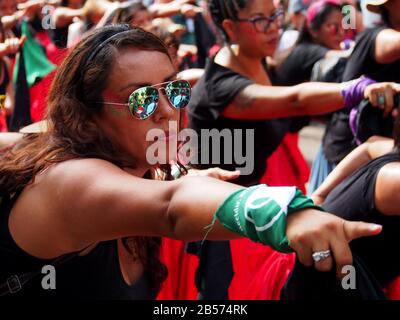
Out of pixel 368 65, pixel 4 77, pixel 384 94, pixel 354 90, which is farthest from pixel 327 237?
pixel 4 77

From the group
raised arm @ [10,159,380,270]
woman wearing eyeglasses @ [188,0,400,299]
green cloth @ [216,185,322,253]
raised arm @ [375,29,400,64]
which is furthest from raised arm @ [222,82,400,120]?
green cloth @ [216,185,322,253]

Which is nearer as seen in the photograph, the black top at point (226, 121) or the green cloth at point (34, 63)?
the black top at point (226, 121)

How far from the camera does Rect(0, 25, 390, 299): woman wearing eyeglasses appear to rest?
53.3 inches

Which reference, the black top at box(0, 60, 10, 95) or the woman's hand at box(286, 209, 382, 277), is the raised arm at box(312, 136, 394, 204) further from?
the black top at box(0, 60, 10, 95)

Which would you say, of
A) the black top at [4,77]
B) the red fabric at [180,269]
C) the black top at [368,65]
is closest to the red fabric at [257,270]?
the red fabric at [180,269]

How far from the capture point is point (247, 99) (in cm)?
329

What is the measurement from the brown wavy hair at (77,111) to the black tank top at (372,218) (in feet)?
2.72

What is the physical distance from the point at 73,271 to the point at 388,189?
973 millimetres

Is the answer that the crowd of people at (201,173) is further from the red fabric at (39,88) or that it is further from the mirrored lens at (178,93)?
the red fabric at (39,88)

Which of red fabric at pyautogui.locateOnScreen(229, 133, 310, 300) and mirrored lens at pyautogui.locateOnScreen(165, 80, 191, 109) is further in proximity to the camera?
red fabric at pyautogui.locateOnScreen(229, 133, 310, 300)

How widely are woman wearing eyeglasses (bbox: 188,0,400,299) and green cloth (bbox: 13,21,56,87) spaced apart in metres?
1.58

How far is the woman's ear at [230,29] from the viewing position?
12.0 feet

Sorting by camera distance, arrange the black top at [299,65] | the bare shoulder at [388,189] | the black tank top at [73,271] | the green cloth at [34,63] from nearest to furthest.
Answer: the black tank top at [73,271], the bare shoulder at [388,189], the black top at [299,65], the green cloth at [34,63]
